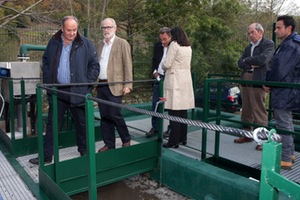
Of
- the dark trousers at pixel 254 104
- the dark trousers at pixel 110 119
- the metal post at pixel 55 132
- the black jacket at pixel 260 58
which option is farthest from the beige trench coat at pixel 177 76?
the metal post at pixel 55 132

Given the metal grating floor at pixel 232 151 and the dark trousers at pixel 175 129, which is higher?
the dark trousers at pixel 175 129

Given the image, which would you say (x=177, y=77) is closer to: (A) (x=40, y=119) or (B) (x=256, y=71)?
(B) (x=256, y=71)

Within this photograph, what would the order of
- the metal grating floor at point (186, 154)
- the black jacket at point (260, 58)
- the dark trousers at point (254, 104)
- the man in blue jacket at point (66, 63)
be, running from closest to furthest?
the metal grating floor at point (186, 154) → the man in blue jacket at point (66, 63) → the black jacket at point (260, 58) → the dark trousers at point (254, 104)

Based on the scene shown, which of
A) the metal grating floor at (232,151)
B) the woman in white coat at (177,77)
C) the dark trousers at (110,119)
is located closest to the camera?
the metal grating floor at (232,151)

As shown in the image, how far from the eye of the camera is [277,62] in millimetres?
3510

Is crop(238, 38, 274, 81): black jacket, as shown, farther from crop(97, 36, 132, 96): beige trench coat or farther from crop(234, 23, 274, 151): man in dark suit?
crop(97, 36, 132, 96): beige trench coat

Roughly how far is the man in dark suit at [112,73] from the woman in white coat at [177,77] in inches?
24.5

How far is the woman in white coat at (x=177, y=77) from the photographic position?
4.10m

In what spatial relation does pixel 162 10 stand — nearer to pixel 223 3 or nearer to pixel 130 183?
pixel 223 3

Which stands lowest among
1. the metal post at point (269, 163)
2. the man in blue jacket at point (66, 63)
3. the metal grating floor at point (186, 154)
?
the metal grating floor at point (186, 154)

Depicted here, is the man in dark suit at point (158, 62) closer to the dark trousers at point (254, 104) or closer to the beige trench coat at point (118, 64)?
the beige trench coat at point (118, 64)

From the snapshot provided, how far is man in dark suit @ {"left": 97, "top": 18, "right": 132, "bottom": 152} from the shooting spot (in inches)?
148

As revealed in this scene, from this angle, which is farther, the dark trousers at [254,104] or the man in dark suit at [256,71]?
the dark trousers at [254,104]

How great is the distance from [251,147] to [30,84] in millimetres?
3067
